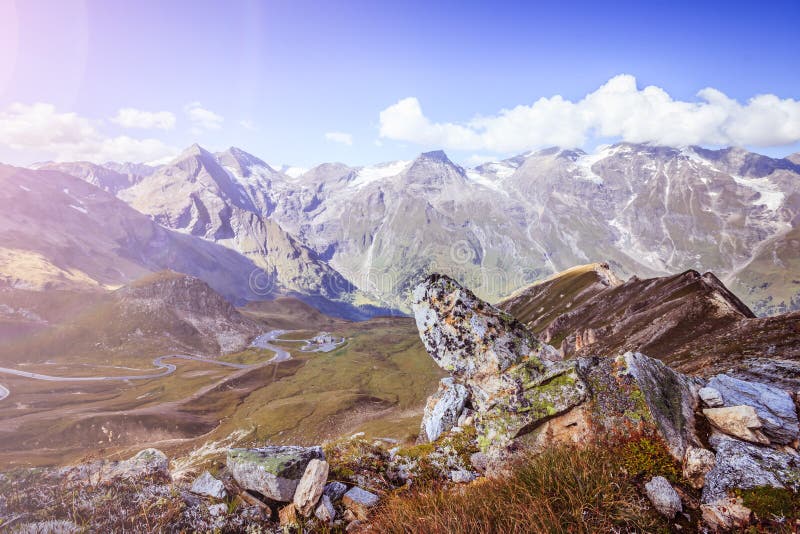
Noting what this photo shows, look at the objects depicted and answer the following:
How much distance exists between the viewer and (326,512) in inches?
351

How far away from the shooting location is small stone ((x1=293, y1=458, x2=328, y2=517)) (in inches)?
359

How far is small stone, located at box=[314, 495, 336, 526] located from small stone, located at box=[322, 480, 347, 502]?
0.41 metres

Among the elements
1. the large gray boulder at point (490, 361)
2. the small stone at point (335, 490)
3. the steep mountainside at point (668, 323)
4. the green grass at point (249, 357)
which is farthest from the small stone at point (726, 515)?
the green grass at point (249, 357)

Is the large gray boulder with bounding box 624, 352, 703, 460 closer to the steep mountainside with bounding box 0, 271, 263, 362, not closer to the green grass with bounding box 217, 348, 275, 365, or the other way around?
the green grass with bounding box 217, 348, 275, 365

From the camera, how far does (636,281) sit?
312 feet

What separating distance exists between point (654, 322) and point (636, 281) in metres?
40.0

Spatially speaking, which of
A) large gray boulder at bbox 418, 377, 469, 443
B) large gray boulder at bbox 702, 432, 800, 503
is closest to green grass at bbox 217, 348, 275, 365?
large gray boulder at bbox 418, 377, 469, 443

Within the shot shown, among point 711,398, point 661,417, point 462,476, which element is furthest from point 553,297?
point 462,476

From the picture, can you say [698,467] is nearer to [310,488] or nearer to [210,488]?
[310,488]

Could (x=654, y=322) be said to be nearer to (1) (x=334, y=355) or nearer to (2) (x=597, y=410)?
(2) (x=597, y=410)

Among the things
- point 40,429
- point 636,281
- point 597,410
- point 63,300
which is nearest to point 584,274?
point 636,281

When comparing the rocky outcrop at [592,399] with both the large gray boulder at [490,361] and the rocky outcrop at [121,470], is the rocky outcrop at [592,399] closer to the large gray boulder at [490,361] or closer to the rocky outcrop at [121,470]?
the large gray boulder at [490,361]

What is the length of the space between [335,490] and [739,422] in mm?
10958

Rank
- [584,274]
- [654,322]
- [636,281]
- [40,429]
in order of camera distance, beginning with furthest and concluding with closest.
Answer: [584,274] → [636,281] → [40,429] → [654,322]
